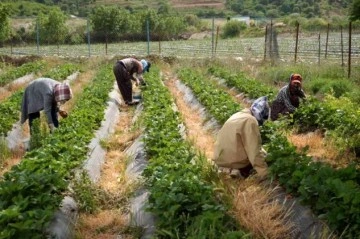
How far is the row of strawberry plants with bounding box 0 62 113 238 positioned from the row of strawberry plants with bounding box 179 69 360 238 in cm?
242

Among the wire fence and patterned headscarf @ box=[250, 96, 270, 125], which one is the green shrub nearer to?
the wire fence

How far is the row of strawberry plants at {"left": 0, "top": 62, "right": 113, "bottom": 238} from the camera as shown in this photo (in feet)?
14.2

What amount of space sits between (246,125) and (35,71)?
15.4m

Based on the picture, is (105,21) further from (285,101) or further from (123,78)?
(285,101)

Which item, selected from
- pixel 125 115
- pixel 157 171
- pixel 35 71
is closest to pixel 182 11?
pixel 35 71

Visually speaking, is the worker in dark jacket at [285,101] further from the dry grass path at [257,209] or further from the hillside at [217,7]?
the hillside at [217,7]

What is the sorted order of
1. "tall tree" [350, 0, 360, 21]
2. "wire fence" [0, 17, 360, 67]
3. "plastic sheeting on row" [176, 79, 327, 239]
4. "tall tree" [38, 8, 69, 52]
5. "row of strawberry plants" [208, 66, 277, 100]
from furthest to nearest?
1. "tall tree" [38, 8, 69, 52]
2. "wire fence" [0, 17, 360, 67]
3. "row of strawberry plants" [208, 66, 277, 100]
4. "tall tree" [350, 0, 360, 21]
5. "plastic sheeting on row" [176, 79, 327, 239]

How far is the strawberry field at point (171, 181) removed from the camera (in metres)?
4.57

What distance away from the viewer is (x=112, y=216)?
5.63m

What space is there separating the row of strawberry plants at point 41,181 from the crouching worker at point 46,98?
275mm

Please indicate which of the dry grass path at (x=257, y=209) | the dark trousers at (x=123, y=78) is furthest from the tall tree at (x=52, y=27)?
the dry grass path at (x=257, y=209)

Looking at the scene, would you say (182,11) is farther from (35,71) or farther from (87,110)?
(87,110)

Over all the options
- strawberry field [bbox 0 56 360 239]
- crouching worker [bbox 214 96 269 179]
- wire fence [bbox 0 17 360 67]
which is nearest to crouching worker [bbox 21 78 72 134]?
strawberry field [bbox 0 56 360 239]

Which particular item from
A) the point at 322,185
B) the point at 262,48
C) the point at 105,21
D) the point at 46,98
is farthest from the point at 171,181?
the point at 105,21
